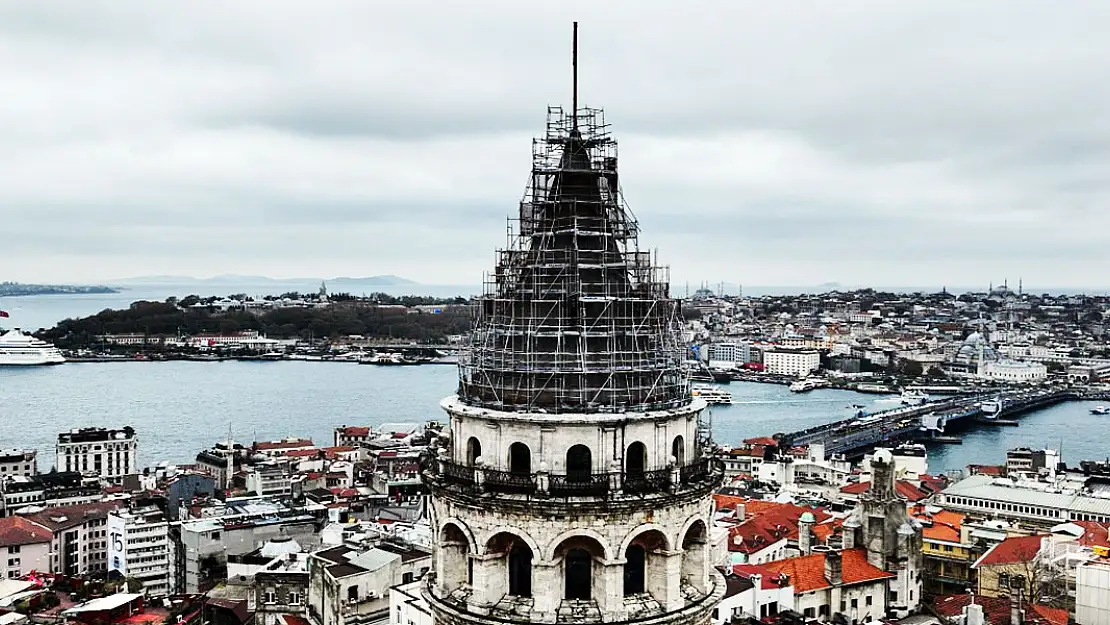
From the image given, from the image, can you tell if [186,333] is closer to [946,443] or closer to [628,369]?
[946,443]

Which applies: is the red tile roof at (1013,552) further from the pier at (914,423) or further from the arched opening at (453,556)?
the pier at (914,423)

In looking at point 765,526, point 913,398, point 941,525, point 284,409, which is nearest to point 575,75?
point 765,526

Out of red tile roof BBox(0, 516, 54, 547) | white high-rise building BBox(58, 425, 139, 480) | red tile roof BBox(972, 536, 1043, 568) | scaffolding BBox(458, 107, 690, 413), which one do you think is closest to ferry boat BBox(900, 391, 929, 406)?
white high-rise building BBox(58, 425, 139, 480)

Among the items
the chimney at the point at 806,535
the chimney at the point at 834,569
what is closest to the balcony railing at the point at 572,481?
the chimney at the point at 834,569

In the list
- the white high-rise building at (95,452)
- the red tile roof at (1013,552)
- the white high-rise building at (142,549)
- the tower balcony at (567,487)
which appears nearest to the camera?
the tower balcony at (567,487)

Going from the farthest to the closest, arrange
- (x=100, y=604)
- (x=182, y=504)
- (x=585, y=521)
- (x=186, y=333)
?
(x=186, y=333)
(x=182, y=504)
(x=100, y=604)
(x=585, y=521)

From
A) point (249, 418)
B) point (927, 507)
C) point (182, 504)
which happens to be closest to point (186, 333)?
point (249, 418)
